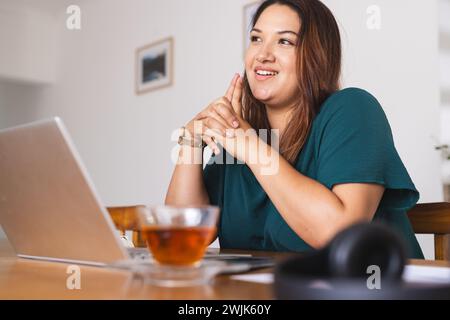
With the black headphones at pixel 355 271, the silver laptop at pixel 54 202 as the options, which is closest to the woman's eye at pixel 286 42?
the silver laptop at pixel 54 202

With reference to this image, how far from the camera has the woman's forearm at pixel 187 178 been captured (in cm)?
136

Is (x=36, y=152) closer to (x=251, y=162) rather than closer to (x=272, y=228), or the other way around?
(x=251, y=162)

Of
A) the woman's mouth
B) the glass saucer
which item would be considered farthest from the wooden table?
the woman's mouth

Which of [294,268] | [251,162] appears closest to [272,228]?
[251,162]

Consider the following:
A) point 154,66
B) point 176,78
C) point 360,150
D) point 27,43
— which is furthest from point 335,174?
point 27,43

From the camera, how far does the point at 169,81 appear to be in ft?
12.9

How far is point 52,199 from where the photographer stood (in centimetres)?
71

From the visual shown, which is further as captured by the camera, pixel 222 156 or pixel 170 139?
pixel 170 139

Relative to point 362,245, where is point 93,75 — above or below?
above

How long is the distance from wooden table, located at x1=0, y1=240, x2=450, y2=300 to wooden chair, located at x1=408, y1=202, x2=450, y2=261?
702mm

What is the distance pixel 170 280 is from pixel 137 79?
3.86 metres

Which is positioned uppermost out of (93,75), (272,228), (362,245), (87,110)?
(93,75)

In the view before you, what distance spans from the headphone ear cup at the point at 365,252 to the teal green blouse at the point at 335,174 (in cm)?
61

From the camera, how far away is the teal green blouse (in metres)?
1.07
